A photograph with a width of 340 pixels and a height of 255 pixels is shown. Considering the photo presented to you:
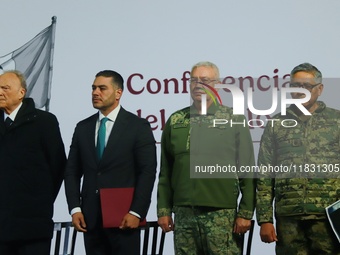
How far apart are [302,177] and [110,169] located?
0.78 m

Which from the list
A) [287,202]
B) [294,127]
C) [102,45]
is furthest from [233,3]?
[287,202]

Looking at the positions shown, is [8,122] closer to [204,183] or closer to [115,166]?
[115,166]

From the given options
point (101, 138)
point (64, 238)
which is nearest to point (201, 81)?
point (101, 138)

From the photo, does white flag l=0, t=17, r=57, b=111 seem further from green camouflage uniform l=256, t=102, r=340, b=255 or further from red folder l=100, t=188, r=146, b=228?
green camouflage uniform l=256, t=102, r=340, b=255

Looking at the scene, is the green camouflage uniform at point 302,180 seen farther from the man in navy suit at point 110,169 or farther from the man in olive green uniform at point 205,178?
the man in navy suit at point 110,169

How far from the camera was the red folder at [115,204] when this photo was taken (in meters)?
2.92

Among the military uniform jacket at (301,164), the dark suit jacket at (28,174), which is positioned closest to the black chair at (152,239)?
the dark suit jacket at (28,174)

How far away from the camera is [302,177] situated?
287cm

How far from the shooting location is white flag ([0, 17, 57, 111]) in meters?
3.88

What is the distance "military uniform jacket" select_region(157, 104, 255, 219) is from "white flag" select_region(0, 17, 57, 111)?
1.04m

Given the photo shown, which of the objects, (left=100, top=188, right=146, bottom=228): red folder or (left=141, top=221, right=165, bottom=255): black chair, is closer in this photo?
(left=100, top=188, right=146, bottom=228): red folder

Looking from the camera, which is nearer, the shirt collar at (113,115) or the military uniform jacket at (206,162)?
the military uniform jacket at (206,162)

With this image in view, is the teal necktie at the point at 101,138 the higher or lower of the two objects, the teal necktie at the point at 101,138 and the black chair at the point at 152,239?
the higher

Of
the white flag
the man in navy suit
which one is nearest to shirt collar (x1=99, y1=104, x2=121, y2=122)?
the man in navy suit
